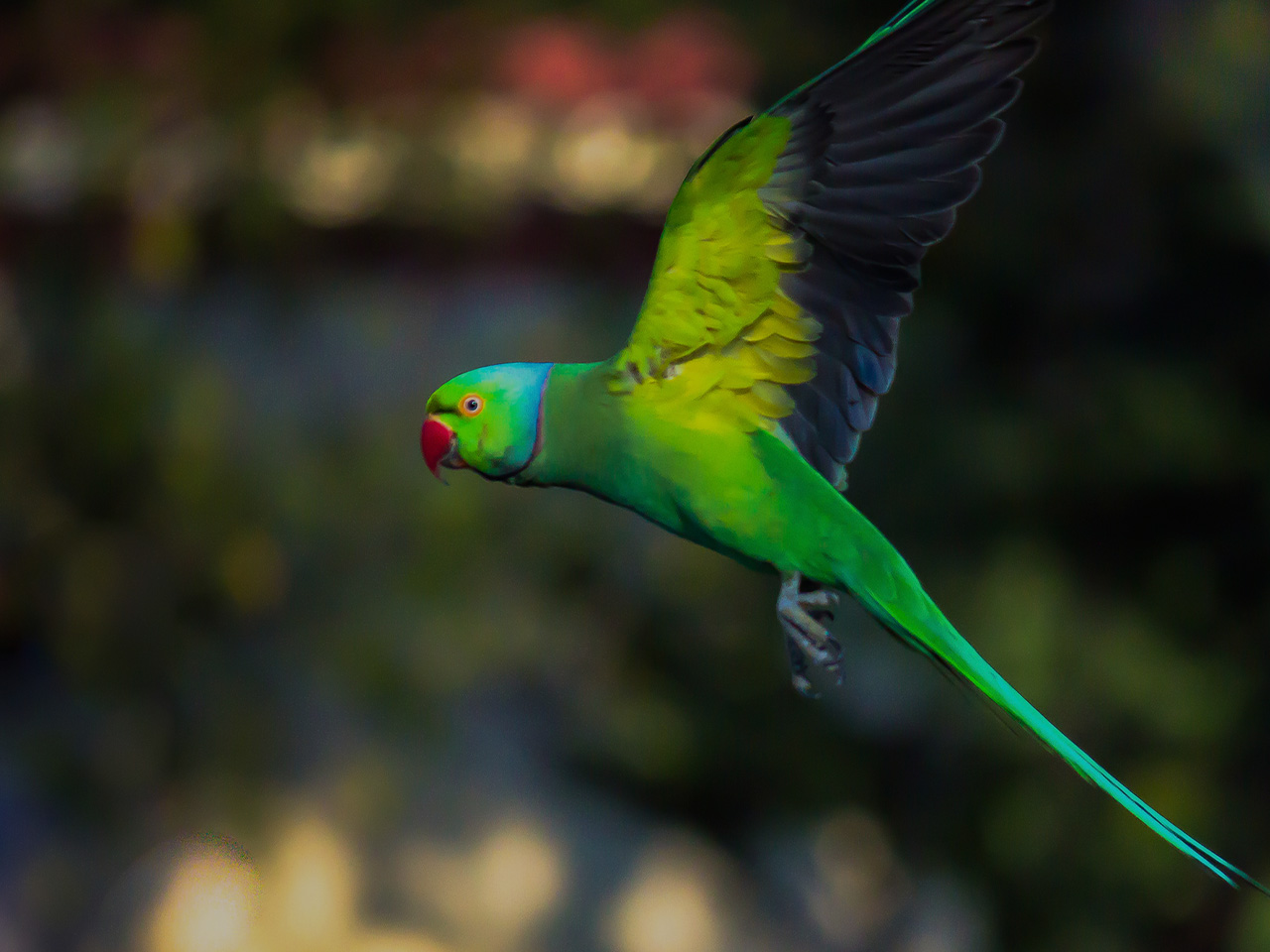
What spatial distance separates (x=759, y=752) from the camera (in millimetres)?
3369

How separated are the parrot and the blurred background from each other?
2152 millimetres

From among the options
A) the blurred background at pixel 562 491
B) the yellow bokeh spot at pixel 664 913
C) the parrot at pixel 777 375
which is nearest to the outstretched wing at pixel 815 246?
the parrot at pixel 777 375

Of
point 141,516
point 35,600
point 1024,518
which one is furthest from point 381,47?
Result: point 1024,518

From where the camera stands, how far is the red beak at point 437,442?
0.69 metres

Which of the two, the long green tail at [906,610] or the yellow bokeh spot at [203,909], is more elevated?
the long green tail at [906,610]

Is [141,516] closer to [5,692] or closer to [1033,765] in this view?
[5,692]

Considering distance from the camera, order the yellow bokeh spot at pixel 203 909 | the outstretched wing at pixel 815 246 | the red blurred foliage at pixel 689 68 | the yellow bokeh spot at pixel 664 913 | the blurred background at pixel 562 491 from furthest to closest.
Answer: the yellow bokeh spot at pixel 664 913 < the yellow bokeh spot at pixel 203 909 < the red blurred foliage at pixel 689 68 < the blurred background at pixel 562 491 < the outstretched wing at pixel 815 246

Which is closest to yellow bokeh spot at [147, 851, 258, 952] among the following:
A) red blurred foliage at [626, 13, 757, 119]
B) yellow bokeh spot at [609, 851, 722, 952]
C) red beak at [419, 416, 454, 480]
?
yellow bokeh spot at [609, 851, 722, 952]

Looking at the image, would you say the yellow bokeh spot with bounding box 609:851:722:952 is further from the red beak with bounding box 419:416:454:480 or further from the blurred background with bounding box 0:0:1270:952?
the red beak with bounding box 419:416:454:480

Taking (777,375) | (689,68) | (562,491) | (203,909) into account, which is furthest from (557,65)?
(777,375)

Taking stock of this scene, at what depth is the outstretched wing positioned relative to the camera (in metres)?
0.66

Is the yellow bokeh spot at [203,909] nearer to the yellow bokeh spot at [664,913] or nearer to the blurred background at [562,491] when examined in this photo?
the blurred background at [562,491]

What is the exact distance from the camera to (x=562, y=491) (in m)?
3.14

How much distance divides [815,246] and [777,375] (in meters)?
0.07
